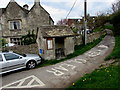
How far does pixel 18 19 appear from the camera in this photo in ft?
56.4

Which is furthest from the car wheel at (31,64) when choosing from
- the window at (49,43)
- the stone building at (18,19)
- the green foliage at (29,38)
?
the stone building at (18,19)

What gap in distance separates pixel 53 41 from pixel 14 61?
386 centimetres

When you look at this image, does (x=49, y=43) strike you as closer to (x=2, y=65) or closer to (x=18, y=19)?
(x=2, y=65)

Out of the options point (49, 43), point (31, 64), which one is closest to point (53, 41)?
point (49, 43)

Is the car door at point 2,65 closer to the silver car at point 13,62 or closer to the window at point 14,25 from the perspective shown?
the silver car at point 13,62

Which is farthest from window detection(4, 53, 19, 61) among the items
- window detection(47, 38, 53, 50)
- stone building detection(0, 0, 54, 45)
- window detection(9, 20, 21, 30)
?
window detection(9, 20, 21, 30)

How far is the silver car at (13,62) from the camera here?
7.25m

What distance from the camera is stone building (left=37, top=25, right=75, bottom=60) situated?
9.80 m

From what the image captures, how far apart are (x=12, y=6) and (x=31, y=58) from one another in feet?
41.0

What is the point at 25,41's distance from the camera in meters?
16.0

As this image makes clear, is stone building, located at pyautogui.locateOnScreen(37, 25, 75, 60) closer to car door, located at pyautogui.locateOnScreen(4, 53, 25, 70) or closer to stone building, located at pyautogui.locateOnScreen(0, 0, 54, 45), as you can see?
car door, located at pyautogui.locateOnScreen(4, 53, 25, 70)

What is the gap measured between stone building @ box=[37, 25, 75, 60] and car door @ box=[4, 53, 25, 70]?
101 inches

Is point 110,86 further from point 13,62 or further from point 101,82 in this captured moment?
point 13,62

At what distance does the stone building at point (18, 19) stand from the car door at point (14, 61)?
1050cm
